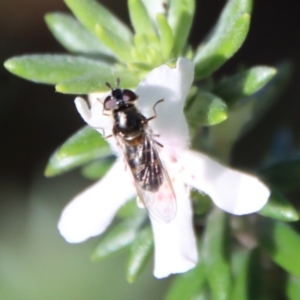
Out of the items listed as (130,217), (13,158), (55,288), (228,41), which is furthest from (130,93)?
(13,158)

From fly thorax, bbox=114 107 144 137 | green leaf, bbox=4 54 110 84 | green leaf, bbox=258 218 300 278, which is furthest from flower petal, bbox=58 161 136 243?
green leaf, bbox=258 218 300 278

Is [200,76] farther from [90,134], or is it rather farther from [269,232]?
[269,232]

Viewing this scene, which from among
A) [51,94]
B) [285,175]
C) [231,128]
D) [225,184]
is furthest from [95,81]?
[51,94]

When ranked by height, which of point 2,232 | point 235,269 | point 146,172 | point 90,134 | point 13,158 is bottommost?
point 235,269

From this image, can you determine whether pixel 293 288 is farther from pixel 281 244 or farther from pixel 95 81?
pixel 95 81

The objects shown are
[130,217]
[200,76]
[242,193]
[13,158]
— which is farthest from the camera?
[13,158]

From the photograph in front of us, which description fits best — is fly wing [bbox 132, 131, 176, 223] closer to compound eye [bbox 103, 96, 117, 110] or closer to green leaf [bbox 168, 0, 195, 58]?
compound eye [bbox 103, 96, 117, 110]

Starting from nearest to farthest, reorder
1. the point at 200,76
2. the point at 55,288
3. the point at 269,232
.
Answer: the point at 200,76
the point at 269,232
the point at 55,288
